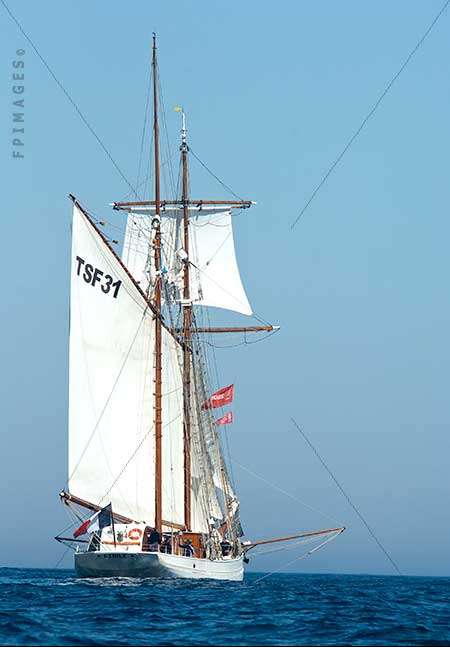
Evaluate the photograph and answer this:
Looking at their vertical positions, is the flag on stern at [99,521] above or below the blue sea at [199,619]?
above

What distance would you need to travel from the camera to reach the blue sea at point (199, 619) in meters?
37.5

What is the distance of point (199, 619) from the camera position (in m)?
44.1

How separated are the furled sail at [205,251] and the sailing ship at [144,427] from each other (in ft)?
20.9

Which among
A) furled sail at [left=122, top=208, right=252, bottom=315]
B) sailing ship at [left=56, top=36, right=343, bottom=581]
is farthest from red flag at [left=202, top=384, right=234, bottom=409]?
furled sail at [left=122, top=208, right=252, bottom=315]

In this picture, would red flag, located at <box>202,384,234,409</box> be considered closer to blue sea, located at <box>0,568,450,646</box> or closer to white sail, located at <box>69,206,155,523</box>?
white sail, located at <box>69,206,155,523</box>

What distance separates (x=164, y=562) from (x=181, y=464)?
19.0 m

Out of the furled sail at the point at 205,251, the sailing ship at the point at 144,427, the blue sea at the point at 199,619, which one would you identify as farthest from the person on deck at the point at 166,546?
the furled sail at the point at 205,251

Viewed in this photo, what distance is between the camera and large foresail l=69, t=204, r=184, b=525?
3014 inches

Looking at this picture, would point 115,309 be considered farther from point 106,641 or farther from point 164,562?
point 106,641

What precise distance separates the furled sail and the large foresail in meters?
21.3

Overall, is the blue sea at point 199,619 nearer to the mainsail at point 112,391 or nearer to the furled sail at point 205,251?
the mainsail at point 112,391

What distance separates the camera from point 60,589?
63.8 metres

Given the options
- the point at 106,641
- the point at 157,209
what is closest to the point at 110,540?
the point at 157,209

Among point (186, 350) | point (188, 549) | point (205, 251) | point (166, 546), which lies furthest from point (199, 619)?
point (205, 251)
